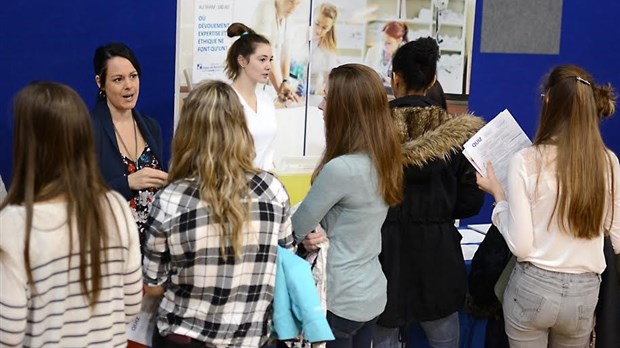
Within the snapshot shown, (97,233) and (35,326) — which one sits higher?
(97,233)

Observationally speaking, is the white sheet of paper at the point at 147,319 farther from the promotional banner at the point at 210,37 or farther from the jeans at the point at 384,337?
the promotional banner at the point at 210,37

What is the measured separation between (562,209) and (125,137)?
150 centimetres

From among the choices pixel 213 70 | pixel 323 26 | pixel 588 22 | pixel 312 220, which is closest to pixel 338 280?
pixel 312 220

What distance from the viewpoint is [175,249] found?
1.99 m

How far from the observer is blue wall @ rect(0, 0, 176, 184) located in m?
3.16

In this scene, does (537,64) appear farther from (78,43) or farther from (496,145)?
(78,43)

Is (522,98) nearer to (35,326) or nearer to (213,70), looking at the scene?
(213,70)

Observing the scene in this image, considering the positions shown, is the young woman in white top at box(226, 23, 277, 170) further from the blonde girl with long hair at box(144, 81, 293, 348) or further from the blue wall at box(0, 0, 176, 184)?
the blonde girl with long hair at box(144, 81, 293, 348)

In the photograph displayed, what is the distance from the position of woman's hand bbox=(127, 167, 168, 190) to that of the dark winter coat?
824 millimetres

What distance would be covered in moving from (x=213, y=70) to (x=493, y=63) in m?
1.77

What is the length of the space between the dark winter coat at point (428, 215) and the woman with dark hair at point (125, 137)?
0.86m

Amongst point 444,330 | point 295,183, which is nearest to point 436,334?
point 444,330

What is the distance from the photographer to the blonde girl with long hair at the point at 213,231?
77.7 inches

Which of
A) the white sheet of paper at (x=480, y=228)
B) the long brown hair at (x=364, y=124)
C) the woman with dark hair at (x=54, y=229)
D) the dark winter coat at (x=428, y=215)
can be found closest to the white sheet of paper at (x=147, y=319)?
the woman with dark hair at (x=54, y=229)
